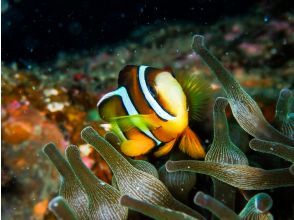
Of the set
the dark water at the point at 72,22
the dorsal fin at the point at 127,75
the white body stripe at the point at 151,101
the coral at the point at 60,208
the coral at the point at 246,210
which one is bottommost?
the coral at the point at 246,210

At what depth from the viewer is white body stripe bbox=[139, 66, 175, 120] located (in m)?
1.59

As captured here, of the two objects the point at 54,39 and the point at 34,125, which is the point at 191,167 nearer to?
the point at 34,125

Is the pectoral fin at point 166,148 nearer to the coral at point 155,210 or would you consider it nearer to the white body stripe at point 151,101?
the white body stripe at point 151,101

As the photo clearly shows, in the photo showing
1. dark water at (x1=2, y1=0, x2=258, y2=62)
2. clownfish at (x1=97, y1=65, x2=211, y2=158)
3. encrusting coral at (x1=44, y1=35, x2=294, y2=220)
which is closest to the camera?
encrusting coral at (x1=44, y1=35, x2=294, y2=220)

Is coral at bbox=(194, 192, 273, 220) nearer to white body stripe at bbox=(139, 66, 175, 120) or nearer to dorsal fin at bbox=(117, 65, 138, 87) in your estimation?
white body stripe at bbox=(139, 66, 175, 120)

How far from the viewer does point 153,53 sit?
3168mm

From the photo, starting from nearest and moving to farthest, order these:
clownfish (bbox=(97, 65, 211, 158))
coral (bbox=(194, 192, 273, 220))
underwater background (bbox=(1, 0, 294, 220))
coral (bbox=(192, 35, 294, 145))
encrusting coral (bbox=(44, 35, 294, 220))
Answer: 1. coral (bbox=(194, 192, 273, 220))
2. encrusting coral (bbox=(44, 35, 294, 220))
3. coral (bbox=(192, 35, 294, 145))
4. clownfish (bbox=(97, 65, 211, 158))
5. underwater background (bbox=(1, 0, 294, 220))

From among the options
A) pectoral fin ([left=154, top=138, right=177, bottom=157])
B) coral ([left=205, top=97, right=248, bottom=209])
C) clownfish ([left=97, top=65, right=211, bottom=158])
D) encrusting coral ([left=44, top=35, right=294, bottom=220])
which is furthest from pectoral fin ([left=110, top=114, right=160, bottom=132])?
coral ([left=205, top=97, right=248, bottom=209])

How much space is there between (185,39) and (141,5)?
208cm

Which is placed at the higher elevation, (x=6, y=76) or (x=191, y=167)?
(x=6, y=76)

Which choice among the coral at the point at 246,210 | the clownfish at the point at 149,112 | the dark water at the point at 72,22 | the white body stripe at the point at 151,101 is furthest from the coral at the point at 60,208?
the dark water at the point at 72,22

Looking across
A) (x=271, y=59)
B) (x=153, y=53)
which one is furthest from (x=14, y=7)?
(x=271, y=59)

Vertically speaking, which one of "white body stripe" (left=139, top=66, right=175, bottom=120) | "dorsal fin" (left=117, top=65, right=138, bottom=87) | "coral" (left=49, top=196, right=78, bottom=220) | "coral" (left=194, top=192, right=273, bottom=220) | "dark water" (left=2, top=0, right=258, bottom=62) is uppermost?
"dark water" (left=2, top=0, right=258, bottom=62)

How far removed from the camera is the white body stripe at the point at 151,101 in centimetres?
159
